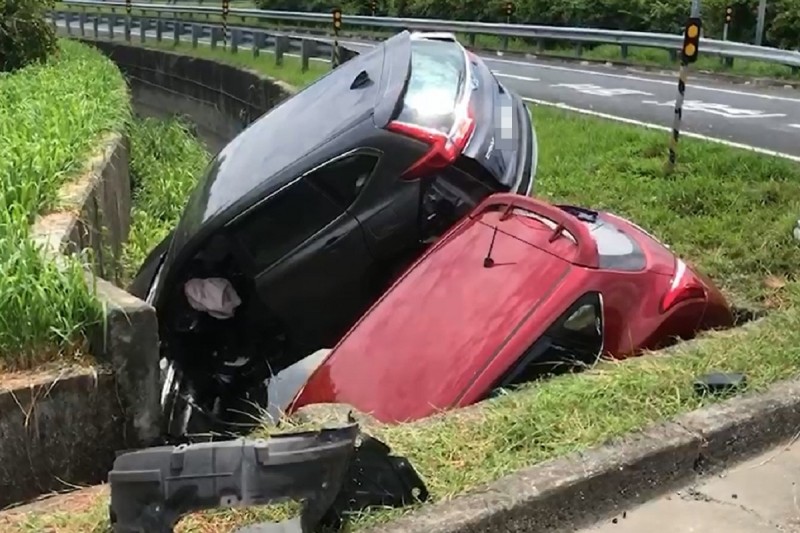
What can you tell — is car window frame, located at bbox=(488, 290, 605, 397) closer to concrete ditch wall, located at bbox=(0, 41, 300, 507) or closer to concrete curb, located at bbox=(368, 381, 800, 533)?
concrete curb, located at bbox=(368, 381, 800, 533)

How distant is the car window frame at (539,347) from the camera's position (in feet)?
12.5

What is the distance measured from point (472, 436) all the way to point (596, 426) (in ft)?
1.38

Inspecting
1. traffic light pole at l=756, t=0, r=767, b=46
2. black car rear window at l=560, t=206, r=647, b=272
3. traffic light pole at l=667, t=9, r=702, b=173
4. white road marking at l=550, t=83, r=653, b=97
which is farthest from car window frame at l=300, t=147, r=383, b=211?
traffic light pole at l=756, t=0, r=767, b=46

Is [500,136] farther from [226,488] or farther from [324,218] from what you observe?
[226,488]

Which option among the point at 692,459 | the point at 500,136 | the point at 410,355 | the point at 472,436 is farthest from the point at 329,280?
the point at 692,459

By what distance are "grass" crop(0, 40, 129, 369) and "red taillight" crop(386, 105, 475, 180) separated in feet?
5.21

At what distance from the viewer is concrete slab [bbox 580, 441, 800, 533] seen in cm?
294

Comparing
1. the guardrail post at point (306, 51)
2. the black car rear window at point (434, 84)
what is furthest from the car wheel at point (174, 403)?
the guardrail post at point (306, 51)

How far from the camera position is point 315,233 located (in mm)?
4723

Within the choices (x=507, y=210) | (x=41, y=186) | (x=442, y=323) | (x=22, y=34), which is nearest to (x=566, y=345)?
(x=442, y=323)

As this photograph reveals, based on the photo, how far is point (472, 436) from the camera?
3203 mm

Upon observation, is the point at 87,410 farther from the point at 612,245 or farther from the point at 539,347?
the point at 612,245

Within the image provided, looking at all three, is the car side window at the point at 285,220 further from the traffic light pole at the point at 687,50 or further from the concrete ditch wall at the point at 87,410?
the traffic light pole at the point at 687,50

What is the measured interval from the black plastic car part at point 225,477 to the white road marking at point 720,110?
9513mm
